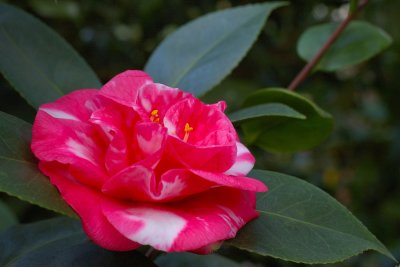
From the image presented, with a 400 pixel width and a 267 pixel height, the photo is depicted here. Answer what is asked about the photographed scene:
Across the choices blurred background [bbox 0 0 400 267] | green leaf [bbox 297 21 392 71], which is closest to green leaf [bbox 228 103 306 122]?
green leaf [bbox 297 21 392 71]

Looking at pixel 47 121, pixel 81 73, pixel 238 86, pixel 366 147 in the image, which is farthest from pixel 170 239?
pixel 366 147

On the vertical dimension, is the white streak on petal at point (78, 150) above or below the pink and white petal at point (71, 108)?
below

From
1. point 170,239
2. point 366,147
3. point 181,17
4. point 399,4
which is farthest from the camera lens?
point 366,147

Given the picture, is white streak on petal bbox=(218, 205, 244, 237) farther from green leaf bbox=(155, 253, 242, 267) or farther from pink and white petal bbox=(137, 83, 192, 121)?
green leaf bbox=(155, 253, 242, 267)

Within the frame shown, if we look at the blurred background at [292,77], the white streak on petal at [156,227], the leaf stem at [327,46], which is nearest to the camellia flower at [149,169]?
the white streak on petal at [156,227]

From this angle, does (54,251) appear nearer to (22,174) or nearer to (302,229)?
(22,174)

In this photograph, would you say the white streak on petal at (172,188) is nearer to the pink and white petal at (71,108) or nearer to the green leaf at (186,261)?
the pink and white petal at (71,108)

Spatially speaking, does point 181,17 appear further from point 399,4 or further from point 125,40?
point 399,4
